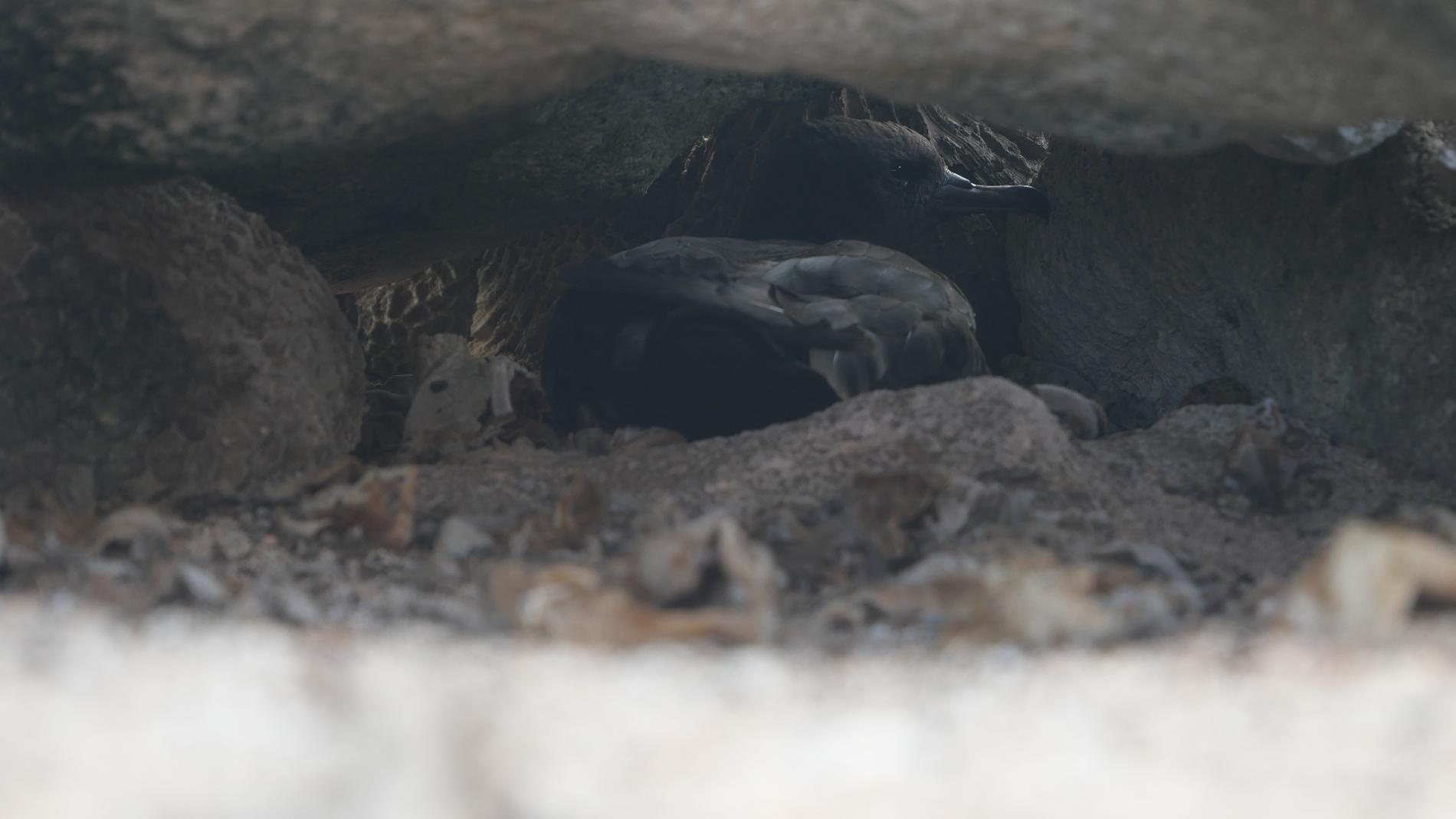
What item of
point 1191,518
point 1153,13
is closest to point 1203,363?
point 1191,518

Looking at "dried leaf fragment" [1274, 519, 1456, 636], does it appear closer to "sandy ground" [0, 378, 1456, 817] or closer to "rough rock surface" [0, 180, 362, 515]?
A: "sandy ground" [0, 378, 1456, 817]

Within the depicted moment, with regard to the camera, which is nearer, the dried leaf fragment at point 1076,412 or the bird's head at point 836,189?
the dried leaf fragment at point 1076,412

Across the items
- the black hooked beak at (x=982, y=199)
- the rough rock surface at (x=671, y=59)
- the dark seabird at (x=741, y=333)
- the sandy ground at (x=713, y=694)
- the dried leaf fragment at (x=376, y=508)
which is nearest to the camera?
the sandy ground at (x=713, y=694)

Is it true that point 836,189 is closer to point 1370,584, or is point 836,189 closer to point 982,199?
point 982,199

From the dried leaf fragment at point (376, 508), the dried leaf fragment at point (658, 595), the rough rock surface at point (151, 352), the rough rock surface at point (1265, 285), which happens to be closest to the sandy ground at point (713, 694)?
the dried leaf fragment at point (658, 595)

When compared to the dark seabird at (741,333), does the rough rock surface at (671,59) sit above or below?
above

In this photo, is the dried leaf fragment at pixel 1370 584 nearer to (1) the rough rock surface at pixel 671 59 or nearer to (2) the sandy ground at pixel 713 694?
(2) the sandy ground at pixel 713 694

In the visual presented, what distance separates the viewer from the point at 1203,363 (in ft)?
6.27

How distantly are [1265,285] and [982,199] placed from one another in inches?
28.2

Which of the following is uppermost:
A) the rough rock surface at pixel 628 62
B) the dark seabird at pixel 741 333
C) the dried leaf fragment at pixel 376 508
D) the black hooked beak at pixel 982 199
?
the rough rock surface at pixel 628 62

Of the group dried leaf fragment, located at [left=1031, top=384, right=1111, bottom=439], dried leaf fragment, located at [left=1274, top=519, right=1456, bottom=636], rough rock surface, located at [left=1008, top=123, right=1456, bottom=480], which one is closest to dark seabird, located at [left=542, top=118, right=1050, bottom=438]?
dried leaf fragment, located at [left=1031, top=384, right=1111, bottom=439]

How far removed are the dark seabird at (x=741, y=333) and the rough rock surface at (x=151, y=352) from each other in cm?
39

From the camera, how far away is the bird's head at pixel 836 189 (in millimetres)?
2256

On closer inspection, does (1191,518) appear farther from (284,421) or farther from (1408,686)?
(284,421)
